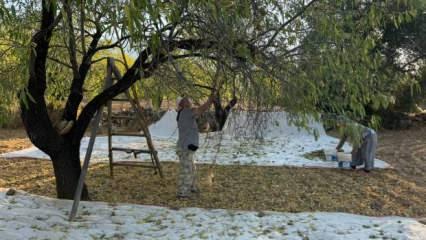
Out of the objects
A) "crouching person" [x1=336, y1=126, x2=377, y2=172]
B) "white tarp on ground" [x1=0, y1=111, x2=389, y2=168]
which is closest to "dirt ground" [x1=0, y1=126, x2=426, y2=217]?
"crouching person" [x1=336, y1=126, x2=377, y2=172]

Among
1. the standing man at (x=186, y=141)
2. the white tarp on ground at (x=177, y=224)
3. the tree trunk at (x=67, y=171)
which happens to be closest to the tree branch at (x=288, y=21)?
the white tarp on ground at (x=177, y=224)

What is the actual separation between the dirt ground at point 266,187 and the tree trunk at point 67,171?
0.48 metres

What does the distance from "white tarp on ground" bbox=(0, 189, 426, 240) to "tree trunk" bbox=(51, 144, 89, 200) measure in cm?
19

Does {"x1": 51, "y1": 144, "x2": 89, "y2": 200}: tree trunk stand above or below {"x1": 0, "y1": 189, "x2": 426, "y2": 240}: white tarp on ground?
above

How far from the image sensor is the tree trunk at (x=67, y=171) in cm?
514

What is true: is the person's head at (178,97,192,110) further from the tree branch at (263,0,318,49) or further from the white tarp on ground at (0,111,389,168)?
the tree branch at (263,0,318,49)

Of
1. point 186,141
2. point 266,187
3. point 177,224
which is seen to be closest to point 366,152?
point 266,187

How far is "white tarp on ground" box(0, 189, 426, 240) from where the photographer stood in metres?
4.09

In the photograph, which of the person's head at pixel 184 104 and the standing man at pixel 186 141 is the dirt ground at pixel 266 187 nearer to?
the standing man at pixel 186 141

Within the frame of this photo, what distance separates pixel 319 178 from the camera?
6.82 metres

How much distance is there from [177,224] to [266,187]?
208 centimetres

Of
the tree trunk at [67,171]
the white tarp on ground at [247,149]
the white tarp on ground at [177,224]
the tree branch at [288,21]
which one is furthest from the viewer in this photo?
the white tarp on ground at [247,149]

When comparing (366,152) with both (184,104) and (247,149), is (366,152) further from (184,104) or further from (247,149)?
(184,104)

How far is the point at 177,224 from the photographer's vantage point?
4410 millimetres
